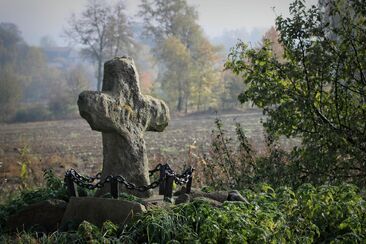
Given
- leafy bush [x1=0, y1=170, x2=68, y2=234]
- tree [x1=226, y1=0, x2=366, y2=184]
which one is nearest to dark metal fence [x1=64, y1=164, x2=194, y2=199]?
leafy bush [x1=0, y1=170, x2=68, y2=234]

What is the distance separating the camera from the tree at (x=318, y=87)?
816cm

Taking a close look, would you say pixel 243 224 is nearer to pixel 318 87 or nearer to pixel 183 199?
pixel 183 199

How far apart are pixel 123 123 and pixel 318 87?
338cm

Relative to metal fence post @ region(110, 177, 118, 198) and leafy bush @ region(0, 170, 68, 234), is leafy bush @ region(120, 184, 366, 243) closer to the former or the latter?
metal fence post @ region(110, 177, 118, 198)

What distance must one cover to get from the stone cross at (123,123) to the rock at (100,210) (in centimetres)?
116

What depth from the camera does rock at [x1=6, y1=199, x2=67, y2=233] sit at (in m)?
7.00

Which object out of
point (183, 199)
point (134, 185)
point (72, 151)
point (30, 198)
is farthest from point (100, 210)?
point (72, 151)

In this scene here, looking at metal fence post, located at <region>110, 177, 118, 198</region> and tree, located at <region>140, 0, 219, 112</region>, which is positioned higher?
tree, located at <region>140, 0, 219, 112</region>

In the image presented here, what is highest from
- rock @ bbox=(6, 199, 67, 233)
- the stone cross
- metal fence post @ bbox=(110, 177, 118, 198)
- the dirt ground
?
the stone cross

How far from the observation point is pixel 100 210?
6320 millimetres

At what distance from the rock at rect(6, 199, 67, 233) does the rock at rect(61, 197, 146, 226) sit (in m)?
0.45

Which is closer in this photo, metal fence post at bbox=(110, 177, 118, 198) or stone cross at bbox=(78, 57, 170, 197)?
metal fence post at bbox=(110, 177, 118, 198)

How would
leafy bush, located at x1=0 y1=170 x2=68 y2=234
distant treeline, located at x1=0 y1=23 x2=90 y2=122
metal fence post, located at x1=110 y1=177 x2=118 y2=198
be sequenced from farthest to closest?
distant treeline, located at x1=0 y1=23 x2=90 y2=122
leafy bush, located at x1=0 y1=170 x2=68 y2=234
metal fence post, located at x1=110 y1=177 x2=118 y2=198

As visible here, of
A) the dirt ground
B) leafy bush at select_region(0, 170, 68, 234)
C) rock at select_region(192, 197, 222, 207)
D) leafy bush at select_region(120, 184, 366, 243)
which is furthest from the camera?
the dirt ground
